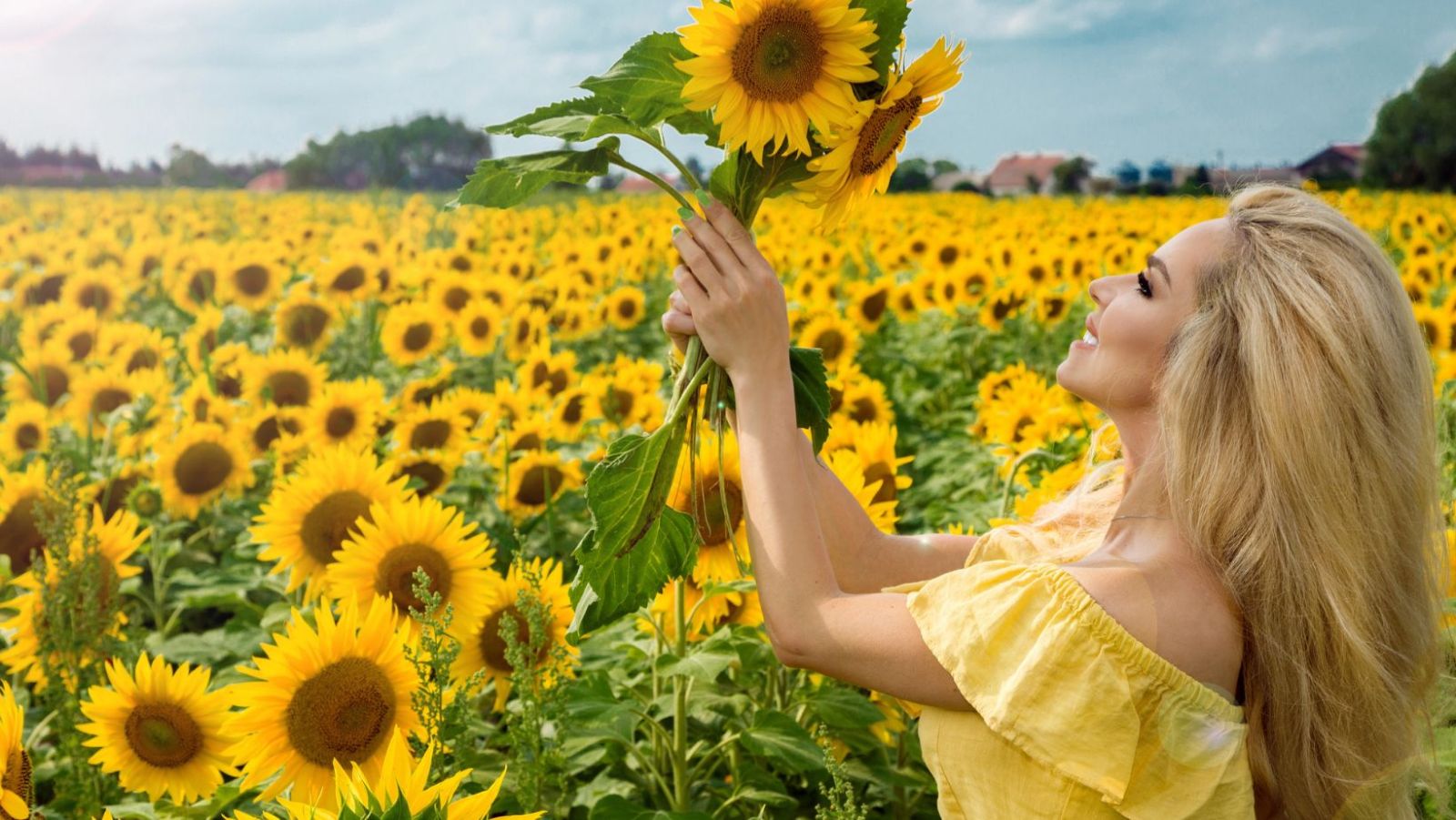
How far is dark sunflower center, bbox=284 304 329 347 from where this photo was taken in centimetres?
601

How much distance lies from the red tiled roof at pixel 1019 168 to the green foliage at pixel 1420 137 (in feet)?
31.5

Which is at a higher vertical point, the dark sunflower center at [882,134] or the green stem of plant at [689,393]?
the dark sunflower center at [882,134]

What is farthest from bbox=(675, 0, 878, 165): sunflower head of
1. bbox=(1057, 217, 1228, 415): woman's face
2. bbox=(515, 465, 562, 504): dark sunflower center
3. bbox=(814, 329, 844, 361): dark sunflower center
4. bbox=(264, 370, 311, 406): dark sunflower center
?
bbox=(814, 329, 844, 361): dark sunflower center

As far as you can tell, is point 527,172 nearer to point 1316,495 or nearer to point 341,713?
point 341,713

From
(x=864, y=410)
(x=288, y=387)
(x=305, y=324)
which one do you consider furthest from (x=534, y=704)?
(x=305, y=324)

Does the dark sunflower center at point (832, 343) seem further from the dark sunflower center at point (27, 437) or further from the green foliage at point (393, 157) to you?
the green foliage at point (393, 157)

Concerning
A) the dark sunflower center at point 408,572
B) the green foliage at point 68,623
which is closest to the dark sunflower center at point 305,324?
the green foliage at point 68,623

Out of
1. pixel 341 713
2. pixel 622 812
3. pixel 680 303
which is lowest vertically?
pixel 622 812

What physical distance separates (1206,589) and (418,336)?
5056 mm

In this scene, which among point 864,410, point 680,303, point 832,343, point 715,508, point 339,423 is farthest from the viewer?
point 832,343

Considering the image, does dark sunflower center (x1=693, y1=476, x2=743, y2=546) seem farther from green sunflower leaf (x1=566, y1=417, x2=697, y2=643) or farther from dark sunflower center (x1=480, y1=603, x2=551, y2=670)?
green sunflower leaf (x1=566, y1=417, x2=697, y2=643)

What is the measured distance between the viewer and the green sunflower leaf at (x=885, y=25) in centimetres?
161

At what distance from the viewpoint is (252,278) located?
7039 mm

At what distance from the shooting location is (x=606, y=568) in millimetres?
1793
